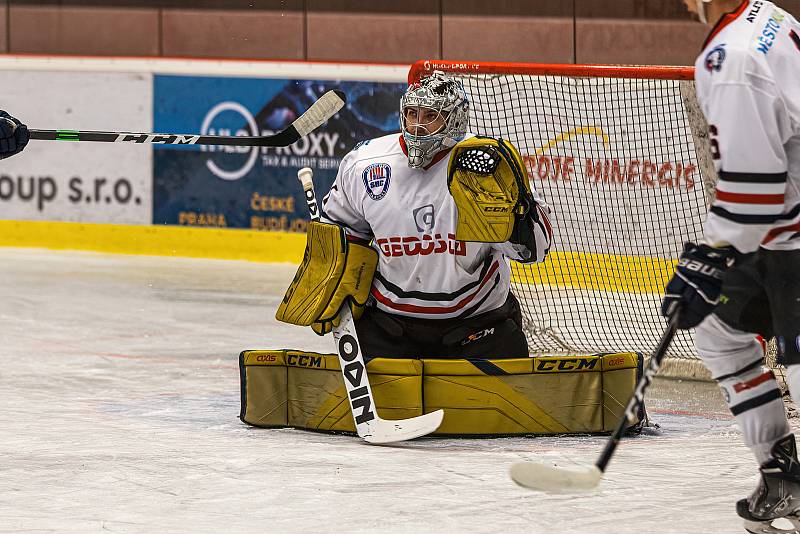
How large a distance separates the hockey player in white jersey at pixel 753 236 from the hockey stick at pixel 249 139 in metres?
2.17

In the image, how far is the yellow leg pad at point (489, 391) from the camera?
4215 millimetres

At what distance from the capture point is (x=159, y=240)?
9.17 metres

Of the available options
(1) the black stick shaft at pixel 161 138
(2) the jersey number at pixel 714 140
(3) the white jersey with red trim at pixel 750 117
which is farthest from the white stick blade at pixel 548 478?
(1) the black stick shaft at pixel 161 138

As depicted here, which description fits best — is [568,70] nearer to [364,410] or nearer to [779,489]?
[364,410]

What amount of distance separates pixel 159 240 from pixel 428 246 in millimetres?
5061

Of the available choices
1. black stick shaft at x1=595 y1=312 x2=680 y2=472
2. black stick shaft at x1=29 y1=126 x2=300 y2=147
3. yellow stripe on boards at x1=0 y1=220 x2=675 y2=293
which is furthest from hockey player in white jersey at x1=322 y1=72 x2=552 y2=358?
yellow stripe on boards at x1=0 y1=220 x2=675 y2=293

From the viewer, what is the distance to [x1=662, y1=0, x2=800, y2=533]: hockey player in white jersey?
105 inches

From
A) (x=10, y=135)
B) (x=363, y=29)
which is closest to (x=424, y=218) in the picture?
(x=10, y=135)

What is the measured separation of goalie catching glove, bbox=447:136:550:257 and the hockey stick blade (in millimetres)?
442

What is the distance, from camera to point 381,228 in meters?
4.40

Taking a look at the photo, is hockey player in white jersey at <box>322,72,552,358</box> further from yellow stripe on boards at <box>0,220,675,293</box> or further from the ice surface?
yellow stripe on boards at <box>0,220,675,293</box>

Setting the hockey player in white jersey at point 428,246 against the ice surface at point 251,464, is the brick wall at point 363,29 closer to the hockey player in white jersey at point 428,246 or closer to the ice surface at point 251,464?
the ice surface at point 251,464

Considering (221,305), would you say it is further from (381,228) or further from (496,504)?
(496,504)

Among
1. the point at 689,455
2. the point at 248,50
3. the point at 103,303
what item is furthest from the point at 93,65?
the point at 689,455
